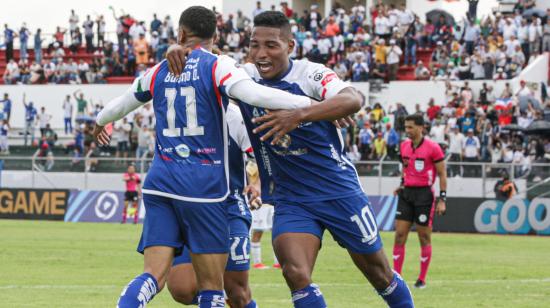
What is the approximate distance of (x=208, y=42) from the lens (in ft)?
27.9

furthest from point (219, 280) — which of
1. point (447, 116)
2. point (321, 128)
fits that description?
point (447, 116)

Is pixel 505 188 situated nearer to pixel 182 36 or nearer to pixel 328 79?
pixel 328 79

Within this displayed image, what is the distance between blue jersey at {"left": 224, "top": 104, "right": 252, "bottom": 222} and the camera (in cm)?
974

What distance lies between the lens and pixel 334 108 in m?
8.02

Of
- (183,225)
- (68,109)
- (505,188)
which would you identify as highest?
(183,225)

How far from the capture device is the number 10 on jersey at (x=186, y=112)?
8.16 metres

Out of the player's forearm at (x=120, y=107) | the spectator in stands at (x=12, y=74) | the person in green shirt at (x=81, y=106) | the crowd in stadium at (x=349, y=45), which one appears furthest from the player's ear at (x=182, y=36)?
the spectator in stands at (x=12, y=74)

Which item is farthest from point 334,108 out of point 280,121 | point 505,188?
point 505,188

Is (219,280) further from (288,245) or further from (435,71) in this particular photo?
(435,71)

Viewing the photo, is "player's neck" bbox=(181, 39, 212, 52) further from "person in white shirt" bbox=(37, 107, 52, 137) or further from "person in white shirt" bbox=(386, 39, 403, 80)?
"person in white shirt" bbox=(37, 107, 52, 137)

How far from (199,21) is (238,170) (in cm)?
184

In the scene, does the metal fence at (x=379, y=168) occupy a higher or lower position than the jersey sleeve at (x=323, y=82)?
lower

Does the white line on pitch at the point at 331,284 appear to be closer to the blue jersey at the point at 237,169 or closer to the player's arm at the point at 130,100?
the blue jersey at the point at 237,169

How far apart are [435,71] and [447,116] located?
5463mm
